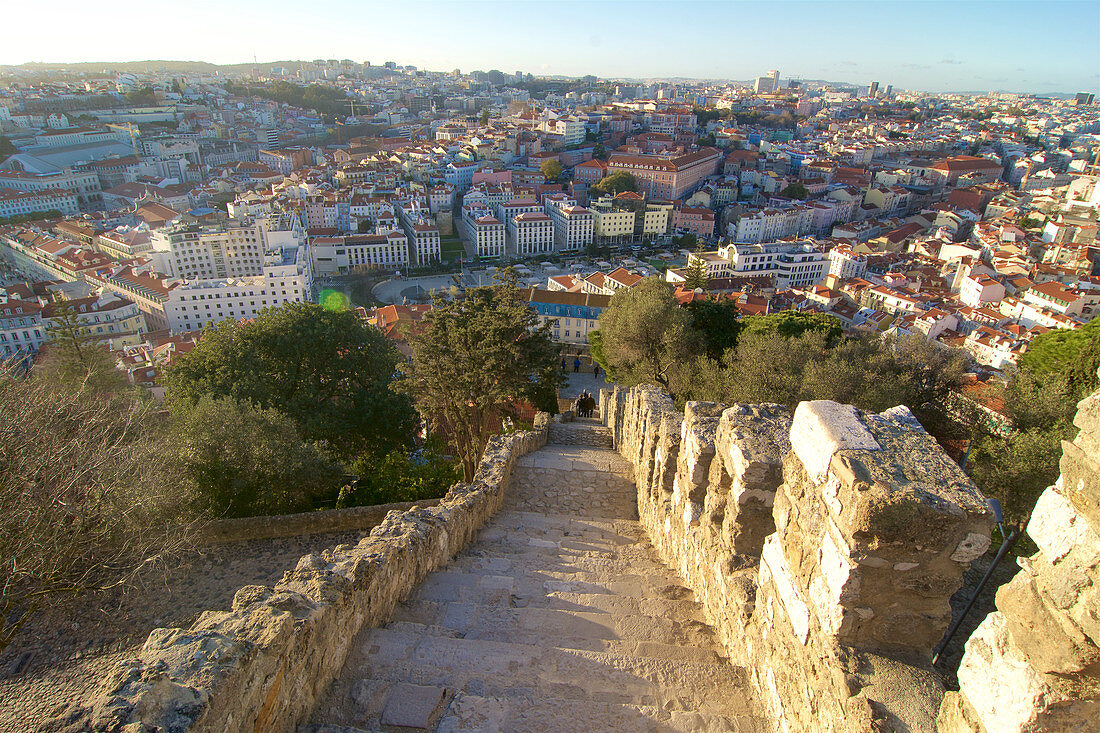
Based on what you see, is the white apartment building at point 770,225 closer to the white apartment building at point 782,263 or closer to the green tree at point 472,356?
the white apartment building at point 782,263

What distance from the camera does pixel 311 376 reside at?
45.7ft

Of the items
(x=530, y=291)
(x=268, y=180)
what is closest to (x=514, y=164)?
(x=268, y=180)

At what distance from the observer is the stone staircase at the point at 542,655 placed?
331 centimetres

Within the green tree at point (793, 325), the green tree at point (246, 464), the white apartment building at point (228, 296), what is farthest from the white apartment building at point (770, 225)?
the green tree at point (246, 464)

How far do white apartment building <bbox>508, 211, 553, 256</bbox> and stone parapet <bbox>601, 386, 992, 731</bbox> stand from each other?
210 feet

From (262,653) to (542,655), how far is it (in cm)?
181

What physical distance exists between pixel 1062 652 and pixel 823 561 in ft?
3.65

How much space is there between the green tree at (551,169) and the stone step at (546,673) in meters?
87.4

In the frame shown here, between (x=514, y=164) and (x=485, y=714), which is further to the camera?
(x=514, y=164)

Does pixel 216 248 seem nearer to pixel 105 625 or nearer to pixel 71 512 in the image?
pixel 71 512

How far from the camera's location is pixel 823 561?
10.0 feet

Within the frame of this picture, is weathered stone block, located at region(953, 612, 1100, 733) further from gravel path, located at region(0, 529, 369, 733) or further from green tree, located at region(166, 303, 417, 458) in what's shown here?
green tree, located at region(166, 303, 417, 458)

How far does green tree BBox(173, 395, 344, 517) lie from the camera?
374 inches

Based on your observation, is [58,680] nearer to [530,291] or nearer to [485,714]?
[485,714]
